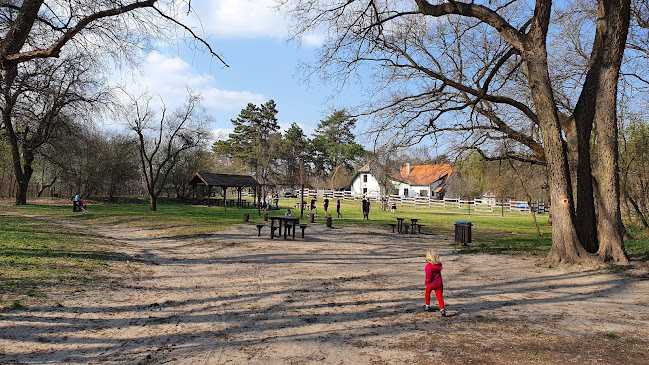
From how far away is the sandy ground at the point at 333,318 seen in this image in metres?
Result: 4.46

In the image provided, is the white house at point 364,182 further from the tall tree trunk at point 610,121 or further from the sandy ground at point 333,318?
the sandy ground at point 333,318

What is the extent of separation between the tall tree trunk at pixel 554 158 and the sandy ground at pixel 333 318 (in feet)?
2.35

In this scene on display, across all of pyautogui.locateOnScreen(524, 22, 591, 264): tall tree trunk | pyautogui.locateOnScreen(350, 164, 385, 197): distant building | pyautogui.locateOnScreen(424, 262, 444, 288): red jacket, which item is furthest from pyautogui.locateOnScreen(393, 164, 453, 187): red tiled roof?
pyautogui.locateOnScreen(424, 262, 444, 288): red jacket

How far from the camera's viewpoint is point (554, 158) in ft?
35.6

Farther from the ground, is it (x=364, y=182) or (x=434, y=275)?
(x=364, y=182)

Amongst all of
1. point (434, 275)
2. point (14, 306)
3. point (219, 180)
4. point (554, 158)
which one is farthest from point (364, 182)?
point (14, 306)

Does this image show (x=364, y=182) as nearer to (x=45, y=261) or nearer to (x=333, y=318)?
A: (x=45, y=261)

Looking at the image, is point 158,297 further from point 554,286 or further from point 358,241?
point 358,241

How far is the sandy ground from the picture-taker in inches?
176

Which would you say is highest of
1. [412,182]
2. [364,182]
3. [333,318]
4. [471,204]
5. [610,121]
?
[412,182]

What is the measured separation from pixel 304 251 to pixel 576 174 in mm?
8671

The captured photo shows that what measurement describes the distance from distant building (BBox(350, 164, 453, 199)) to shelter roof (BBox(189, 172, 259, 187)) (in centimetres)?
3543

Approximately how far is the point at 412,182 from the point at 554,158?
65.1 m

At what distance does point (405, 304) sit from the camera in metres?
6.82
